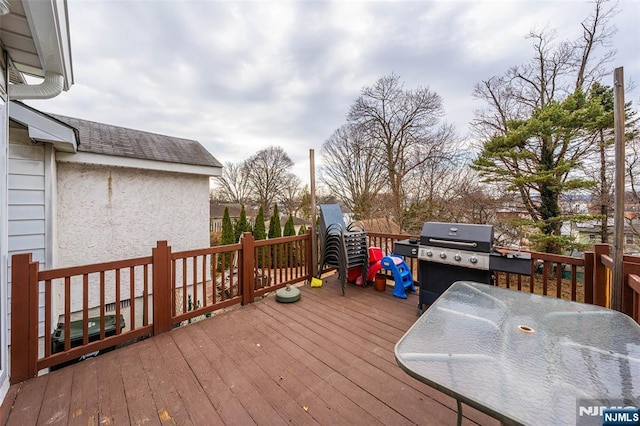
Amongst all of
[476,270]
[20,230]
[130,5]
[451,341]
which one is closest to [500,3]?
[476,270]

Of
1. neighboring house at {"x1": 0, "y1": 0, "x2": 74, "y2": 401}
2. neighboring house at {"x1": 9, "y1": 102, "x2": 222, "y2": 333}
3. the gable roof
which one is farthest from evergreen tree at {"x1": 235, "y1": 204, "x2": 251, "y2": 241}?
neighboring house at {"x1": 0, "y1": 0, "x2": 74, "y2": 401}

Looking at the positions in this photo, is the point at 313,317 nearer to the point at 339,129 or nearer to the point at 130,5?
the point at 130,5

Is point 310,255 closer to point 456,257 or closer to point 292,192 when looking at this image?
point 456,257

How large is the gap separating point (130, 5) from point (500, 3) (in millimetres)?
6246

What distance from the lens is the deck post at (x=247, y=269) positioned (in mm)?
3498

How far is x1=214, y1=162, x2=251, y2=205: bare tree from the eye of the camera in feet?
84.5

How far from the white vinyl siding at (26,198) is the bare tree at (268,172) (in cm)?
2139

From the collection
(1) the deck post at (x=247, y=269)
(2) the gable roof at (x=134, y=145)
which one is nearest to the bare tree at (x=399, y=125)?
(2) the gable roof at (x=134, y=145)

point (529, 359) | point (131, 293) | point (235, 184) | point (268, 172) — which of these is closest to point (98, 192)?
point (131, 293)

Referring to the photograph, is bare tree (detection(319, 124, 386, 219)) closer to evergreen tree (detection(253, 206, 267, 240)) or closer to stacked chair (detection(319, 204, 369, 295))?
evergreen tree (detection(253, 206, 267, 240))

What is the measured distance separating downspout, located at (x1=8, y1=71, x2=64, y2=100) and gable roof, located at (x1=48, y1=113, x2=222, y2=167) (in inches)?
81.8

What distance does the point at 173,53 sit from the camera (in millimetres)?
5258

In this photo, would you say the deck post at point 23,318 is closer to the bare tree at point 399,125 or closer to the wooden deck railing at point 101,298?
the wooden deck railing at point 101,298

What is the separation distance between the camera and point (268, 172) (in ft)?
81.3
